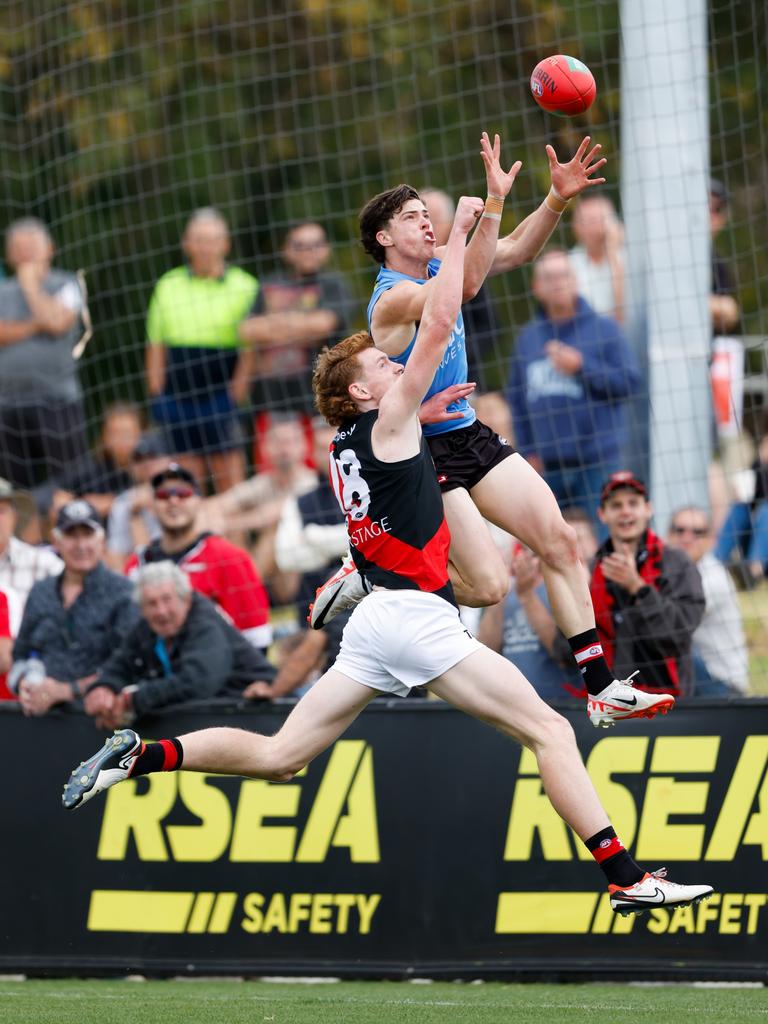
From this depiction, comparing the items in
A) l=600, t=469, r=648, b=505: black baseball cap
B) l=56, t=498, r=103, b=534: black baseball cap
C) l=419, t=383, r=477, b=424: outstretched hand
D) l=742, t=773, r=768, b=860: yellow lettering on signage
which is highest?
l=419, t=383, r=477, b=424: outstretched hand

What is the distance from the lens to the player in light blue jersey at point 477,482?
263 inches

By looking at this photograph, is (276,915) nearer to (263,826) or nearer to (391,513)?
(263,826)

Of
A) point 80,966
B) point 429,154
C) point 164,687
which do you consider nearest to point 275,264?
point 429,154

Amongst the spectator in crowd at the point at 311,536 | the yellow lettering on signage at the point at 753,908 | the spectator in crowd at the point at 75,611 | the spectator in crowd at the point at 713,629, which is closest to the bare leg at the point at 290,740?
the yellow lettering on signage at the point at 753,908

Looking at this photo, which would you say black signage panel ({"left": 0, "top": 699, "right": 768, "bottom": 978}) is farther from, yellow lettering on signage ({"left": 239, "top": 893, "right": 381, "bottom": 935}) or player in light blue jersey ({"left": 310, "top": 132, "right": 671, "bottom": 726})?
player in light blue jersey ({"left": 310, "top": 132, "right": 671, "bottom": 726})

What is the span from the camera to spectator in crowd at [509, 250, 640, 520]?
32.3ft

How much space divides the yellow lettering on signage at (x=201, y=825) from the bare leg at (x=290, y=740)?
2.20 meters

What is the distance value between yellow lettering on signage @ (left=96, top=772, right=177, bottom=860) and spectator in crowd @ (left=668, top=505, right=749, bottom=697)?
277 centimetres

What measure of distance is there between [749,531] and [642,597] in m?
1.82

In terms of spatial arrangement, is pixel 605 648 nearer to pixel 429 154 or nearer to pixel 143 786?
pixel 143 786

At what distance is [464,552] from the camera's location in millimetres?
6746

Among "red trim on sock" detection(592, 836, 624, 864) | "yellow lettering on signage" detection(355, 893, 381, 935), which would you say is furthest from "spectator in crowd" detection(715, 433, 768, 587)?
"red trim on sock" detection(592, 836, 624, 864)

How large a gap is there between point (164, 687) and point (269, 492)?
2.88 m

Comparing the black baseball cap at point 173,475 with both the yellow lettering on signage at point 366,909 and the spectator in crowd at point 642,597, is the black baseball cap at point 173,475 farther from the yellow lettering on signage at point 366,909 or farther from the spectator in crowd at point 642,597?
the yellow lettering on signage at point 366,909
